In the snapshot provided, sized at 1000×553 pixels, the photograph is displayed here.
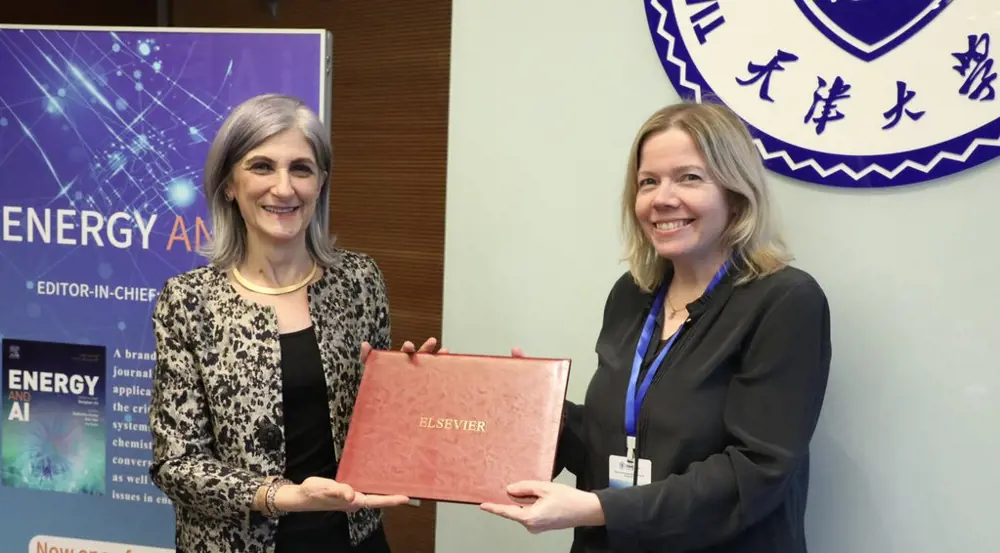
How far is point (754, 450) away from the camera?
124 centimetres

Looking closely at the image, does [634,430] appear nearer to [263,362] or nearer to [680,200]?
[680,200]

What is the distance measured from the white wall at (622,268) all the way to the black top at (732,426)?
13.9 inches

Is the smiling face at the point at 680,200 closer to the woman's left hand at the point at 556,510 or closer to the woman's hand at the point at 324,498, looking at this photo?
the woman's left hand at the point at 556,510

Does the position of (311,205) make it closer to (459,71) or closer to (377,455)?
(377,455)

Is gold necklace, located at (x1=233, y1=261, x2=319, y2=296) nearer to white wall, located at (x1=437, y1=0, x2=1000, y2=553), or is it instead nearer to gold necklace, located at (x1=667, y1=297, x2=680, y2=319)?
white wall, located at (x1=437, y1=0, x2=1000, y2=553)

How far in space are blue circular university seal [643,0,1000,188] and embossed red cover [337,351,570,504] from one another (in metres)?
0.69

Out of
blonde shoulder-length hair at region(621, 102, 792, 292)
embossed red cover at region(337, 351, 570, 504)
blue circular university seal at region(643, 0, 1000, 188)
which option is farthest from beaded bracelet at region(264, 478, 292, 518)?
blue circular university seal at region(643, 0, 1000, 188)

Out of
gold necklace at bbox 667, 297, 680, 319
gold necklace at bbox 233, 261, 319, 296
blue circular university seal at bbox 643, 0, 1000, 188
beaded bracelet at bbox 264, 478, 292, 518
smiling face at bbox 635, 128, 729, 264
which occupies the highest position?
blue circular university seal at bbox 643, 0, 1000, 188

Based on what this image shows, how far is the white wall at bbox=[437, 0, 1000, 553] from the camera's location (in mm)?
1544

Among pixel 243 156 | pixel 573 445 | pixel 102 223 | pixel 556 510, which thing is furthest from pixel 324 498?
pixel 102 223

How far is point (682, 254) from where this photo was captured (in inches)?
54.0

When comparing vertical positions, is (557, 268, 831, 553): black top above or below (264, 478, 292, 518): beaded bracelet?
above

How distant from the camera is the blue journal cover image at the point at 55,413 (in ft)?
6.75

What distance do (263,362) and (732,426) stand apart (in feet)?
2.72
